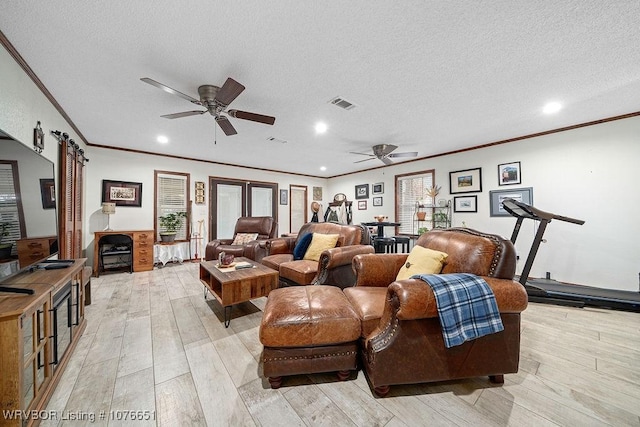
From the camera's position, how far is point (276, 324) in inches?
55.4

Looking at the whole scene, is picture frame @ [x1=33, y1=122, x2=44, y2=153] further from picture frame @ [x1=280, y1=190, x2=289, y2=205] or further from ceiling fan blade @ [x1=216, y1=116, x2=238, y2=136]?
picture frame @ [x1=280, y1=190, x2=289, y2=205]

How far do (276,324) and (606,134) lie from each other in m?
4.78

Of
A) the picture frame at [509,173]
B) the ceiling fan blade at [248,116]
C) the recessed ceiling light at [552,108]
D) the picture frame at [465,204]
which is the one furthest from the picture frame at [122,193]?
Result: the picture frame at [509,173]

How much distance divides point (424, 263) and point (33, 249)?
110 inches

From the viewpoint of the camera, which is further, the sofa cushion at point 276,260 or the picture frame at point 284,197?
the picture frame at point 284,197

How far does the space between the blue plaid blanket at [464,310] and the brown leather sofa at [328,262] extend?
4.11 feet

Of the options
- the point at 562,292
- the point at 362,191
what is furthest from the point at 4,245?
the point at 362,191

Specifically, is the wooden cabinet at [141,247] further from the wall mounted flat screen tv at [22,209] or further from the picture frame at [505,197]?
the picture frame at [505,197]

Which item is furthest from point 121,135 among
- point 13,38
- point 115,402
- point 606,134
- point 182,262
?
point 606,134

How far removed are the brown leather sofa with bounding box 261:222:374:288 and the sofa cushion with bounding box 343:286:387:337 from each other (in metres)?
0.51

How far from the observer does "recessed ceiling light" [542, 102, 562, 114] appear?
107 inches

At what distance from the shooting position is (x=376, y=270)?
2061 millimetres

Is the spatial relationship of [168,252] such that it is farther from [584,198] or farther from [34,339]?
[584,198]

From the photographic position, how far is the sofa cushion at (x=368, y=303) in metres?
1.49
